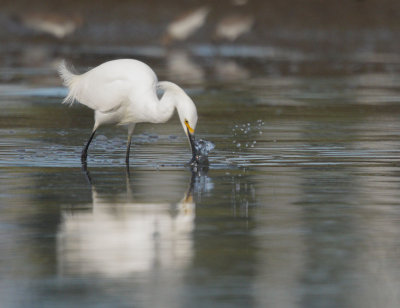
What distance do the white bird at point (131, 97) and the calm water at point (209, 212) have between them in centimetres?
43

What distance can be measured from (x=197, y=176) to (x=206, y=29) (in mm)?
30370

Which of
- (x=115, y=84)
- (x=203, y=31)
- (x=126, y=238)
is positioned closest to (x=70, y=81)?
(x=115, y=84)

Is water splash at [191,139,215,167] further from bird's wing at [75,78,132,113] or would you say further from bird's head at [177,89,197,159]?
bird's wing at [75,78,132,113]

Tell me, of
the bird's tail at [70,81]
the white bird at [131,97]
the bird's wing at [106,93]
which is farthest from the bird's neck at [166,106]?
the bird's tail at [70,81]

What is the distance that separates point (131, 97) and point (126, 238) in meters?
4.24

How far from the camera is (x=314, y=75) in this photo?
1005 inches

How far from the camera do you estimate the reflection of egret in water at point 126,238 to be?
6.97m

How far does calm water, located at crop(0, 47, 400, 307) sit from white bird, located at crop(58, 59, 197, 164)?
1.41 ft

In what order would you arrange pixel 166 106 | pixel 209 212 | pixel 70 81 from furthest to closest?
pixel 70 81, pixel 166 106, pixel 209 212

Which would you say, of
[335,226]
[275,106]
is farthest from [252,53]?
[335,226]

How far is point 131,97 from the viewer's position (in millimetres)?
11875

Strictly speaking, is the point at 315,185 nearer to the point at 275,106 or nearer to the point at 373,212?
the point at 373,212

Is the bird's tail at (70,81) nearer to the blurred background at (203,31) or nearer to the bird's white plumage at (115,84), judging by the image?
the bird's white plumage at (115,84)

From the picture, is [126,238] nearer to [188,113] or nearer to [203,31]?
[188,113]
